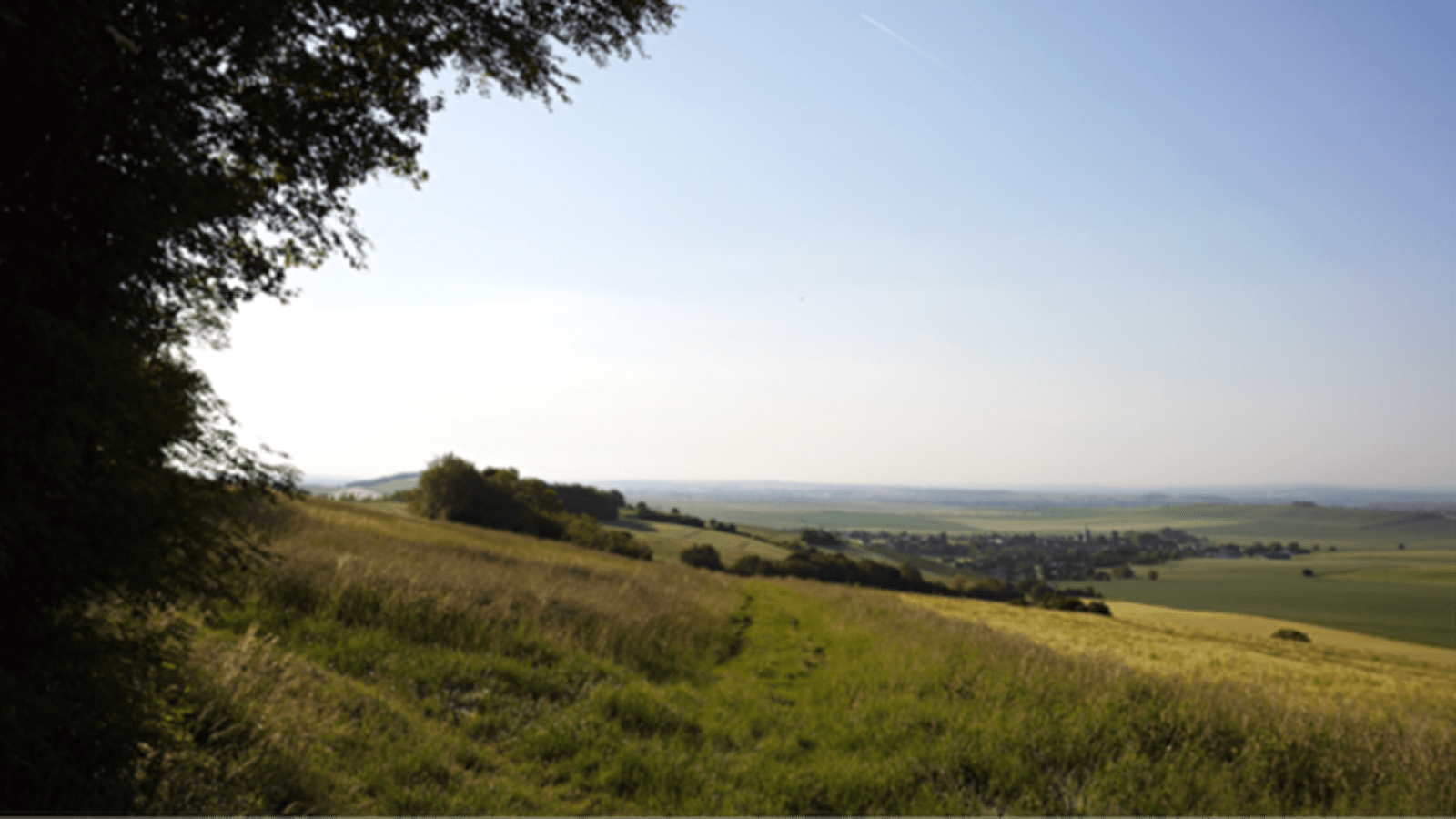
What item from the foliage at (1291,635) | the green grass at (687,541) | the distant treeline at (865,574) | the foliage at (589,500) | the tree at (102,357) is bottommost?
the distant treeline at (865,574)

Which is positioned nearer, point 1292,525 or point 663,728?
point 663,728

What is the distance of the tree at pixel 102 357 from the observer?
2814 millimetres

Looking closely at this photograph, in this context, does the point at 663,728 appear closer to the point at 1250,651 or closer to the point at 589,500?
the point at 1250,651

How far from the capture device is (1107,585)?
185ft

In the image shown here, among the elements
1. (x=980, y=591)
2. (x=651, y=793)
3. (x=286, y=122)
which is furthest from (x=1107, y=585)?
(x=286, y=122)

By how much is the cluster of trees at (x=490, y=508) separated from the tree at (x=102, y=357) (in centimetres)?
3975

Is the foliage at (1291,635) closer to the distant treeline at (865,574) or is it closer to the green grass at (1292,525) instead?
the distant treeline at (865,574)

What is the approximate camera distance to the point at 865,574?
55.7 m

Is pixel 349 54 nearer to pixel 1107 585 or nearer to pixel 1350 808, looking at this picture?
pixel 1350 808

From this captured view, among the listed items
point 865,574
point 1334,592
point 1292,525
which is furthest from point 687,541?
point 1292,525

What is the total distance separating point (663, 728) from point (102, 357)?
641 centimetres

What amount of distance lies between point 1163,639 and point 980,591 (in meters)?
28.3

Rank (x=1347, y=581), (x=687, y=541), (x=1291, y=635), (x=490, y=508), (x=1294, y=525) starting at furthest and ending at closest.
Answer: (x=1294, y=525), (x=687, y=541), (x=490, y=508), (x=1347, y=581), (x=1291, y=635)

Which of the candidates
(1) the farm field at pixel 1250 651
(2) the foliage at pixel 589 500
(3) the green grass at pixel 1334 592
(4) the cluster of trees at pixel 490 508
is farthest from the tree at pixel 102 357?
(2) the foliage at pixel 589 500
